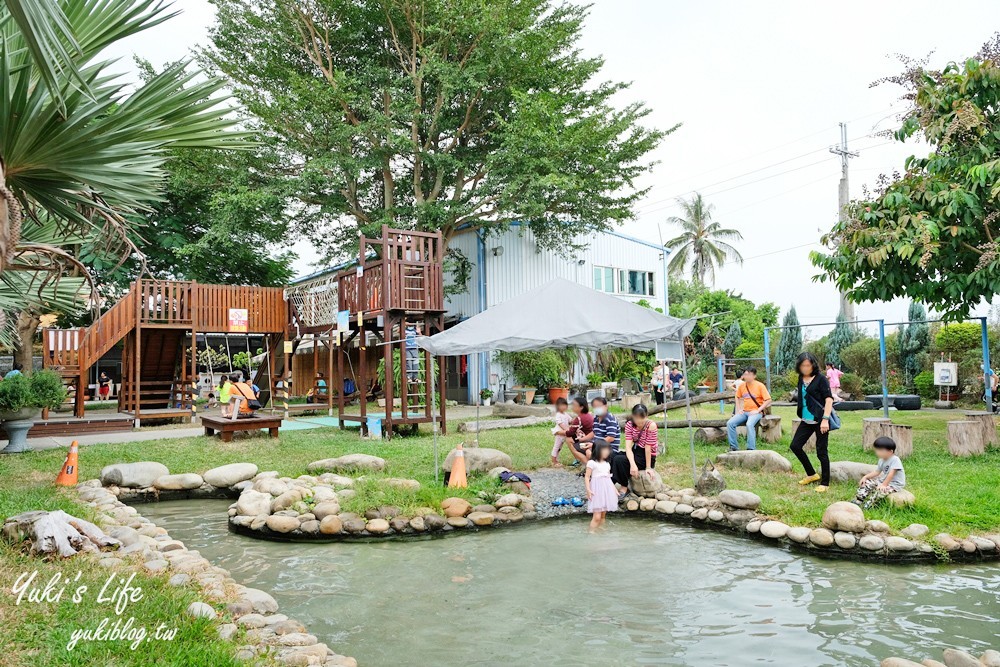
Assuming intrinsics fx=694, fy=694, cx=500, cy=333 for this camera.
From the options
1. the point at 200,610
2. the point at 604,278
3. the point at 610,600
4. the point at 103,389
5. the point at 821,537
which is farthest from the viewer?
the point at 103,389

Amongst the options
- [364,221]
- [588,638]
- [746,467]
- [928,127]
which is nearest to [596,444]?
[746,467]

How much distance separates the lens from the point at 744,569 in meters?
6.46

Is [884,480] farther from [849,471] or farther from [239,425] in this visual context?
[239,425]

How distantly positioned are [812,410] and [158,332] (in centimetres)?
1631

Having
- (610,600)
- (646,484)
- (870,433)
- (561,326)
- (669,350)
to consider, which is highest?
(561,326)

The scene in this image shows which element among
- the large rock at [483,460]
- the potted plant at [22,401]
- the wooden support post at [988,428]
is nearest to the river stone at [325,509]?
the large rock at [483,460]

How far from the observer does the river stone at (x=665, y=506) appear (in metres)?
8.40

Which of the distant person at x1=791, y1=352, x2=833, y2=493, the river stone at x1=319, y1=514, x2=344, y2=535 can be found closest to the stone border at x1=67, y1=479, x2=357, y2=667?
the river stone at x1=319, y1=514, x2=344, y2=535

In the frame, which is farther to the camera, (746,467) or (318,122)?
(318,122)

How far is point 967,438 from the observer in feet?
32.5

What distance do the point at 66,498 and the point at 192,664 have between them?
532 centimetres

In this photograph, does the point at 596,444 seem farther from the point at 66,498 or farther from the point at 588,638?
the point at 66,498

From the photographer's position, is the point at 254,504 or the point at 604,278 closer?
the point at 254,504

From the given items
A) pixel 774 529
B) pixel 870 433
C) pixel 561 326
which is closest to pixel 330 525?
pixel 561 326
